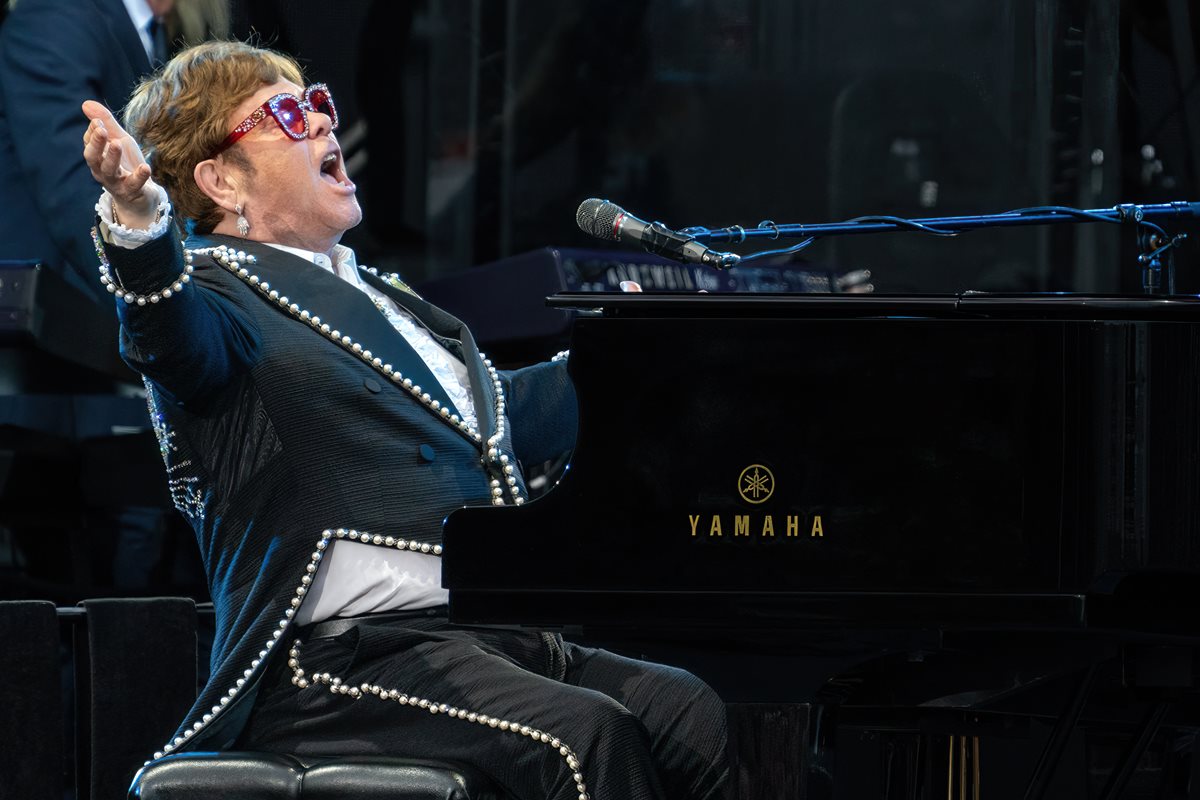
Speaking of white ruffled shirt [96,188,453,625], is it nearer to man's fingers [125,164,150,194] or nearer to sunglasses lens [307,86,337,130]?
man's fingers [125,164,150,194]

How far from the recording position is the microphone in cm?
215

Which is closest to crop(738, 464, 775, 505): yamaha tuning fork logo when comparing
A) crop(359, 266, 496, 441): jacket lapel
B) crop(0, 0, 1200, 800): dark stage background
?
crop(359, 266, 496, 441): jacket lapel

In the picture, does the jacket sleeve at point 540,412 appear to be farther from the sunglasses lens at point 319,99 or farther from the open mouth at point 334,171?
the sunglasses lens at point 319,99

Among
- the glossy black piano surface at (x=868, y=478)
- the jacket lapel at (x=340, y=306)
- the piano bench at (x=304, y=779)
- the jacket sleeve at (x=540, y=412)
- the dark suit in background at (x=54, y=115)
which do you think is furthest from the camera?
the dark suit in background at (x=54, y=115)

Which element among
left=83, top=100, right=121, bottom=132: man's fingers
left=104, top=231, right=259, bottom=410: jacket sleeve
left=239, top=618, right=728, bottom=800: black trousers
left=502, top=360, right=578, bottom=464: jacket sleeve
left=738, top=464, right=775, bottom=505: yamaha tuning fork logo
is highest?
left=83, top=100, right=121, bottom=132: man's fingers

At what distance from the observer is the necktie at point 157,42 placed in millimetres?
3717

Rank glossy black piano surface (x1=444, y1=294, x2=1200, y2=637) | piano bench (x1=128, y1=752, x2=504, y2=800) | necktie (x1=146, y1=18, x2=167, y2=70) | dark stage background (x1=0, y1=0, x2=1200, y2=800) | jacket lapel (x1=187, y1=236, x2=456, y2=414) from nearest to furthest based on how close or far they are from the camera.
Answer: glossy black piano surface (x1=444, y1=294, x2=1200, y2=637), piano bench (x1=128, y1=752, x2=504, y2=800), jacket lapel (x1=187, y1=236, x2=456, y2=414), necktie (x1=146, y1=18, x2=167, y2=70), dark stage background (x1=0, y1=0, x2=1200, y2=800)

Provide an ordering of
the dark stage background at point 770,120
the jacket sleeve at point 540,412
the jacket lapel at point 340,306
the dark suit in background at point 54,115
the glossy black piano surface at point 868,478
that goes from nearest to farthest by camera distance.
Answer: the glossy black piano surface at point 868,478 → the jacket lapel at point 340,306 → the jacket sleeve at point 540,412 → the dark suit in background at point 54,115 → the dark stage background at point 770,120

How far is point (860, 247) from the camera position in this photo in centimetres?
436

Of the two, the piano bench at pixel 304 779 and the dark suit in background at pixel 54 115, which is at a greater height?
the dark suit in background at pixel 54 115

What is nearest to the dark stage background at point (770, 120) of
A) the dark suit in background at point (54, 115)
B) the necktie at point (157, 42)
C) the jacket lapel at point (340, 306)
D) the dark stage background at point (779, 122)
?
the dark stage background at point (779, 122)

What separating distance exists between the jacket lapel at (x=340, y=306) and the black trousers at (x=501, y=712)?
386 mm

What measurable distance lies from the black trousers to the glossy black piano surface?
291 millimetres

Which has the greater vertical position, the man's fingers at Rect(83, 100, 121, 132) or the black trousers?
the man's fingers at Rect(83, 100, 121, 132)
